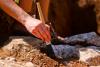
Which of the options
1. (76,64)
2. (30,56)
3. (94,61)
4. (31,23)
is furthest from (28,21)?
(94,61)

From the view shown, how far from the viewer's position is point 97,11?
13.6 feet

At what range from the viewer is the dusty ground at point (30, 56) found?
1818 millimetres

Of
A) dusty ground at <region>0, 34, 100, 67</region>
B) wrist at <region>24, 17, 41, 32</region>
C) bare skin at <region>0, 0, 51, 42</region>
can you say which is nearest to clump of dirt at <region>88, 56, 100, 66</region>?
dusty ground at <region>0, 34, 100, 67</region>

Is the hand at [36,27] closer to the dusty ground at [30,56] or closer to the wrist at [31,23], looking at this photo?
the wrist at [31,23]

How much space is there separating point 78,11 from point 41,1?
6.87 feet

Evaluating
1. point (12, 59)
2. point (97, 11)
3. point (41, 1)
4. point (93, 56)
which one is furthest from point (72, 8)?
point (12, 59)

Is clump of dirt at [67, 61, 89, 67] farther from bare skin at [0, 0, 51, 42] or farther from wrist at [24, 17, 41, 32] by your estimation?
wrist at [24, 17, 41, 32]

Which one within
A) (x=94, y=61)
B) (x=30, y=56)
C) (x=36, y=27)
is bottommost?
(x=94, y=61)

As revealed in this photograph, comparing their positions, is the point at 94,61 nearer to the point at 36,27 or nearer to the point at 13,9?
the point at 36,27

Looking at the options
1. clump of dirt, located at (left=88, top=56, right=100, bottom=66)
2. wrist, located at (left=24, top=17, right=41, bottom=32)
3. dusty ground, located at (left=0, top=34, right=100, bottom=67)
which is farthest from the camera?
clump of dirt, located at (left=88, top=56, right=100, bottom=66)

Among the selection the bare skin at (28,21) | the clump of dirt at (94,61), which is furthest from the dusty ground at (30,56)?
the bare skin at (28,21)

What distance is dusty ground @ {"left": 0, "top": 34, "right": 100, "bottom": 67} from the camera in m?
1.82

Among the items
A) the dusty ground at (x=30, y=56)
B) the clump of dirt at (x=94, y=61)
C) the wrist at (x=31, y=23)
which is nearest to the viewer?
the wrist at (x=31, y=23)

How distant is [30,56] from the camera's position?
189cm
